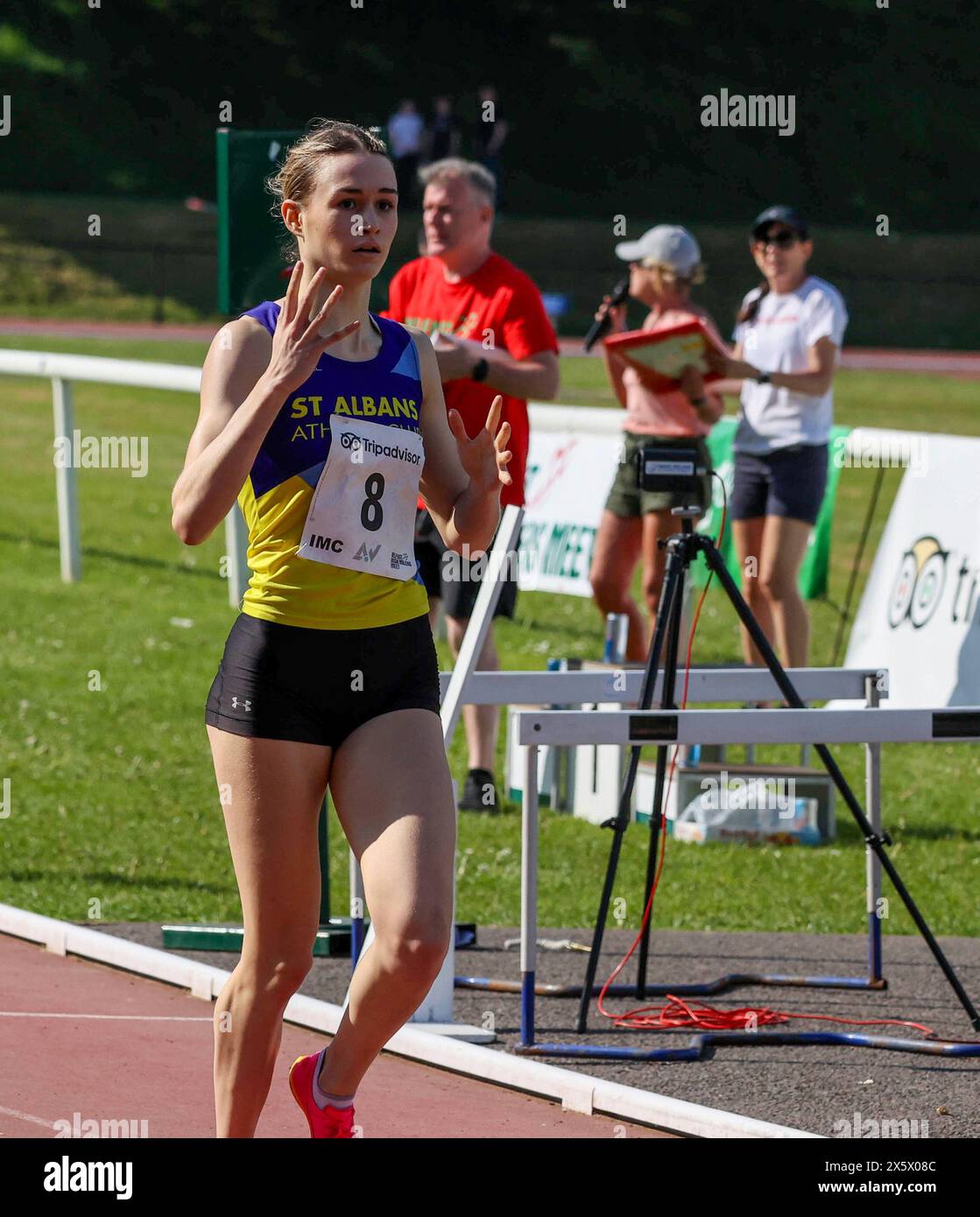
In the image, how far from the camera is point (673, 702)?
19.7 ft

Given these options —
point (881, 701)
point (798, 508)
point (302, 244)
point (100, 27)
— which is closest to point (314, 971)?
point (881, 701)

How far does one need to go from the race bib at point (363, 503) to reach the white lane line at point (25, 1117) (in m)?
1.67

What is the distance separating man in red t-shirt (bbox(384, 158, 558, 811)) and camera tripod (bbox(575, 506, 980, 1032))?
180 centimetres

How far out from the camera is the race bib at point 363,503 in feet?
13.3

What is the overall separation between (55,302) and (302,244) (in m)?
30.5

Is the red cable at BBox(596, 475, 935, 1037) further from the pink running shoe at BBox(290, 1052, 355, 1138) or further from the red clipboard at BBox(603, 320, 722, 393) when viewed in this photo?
the red clipboard at BBox(603, 320, 722, 393)

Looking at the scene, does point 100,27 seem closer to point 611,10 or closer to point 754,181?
point 611,10

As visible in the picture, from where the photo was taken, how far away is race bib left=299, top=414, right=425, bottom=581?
4051 mm

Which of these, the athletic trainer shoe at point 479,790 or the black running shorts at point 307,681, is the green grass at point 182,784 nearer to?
the athletic trainer shoe at point 479,790

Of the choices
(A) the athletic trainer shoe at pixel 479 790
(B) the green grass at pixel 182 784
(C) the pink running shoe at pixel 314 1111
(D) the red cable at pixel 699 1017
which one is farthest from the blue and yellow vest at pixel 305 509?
(A) the athletic trainer shoe at pixel 479 790

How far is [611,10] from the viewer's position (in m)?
46.2

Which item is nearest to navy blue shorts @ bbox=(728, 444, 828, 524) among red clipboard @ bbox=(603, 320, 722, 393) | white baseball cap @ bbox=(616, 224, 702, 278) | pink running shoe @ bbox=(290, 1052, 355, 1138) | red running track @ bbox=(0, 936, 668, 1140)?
red clipboard @ bbox=(603, 320, 722, 393)

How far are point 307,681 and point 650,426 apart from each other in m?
5.86

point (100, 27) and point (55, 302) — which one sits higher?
point (100, 27)
